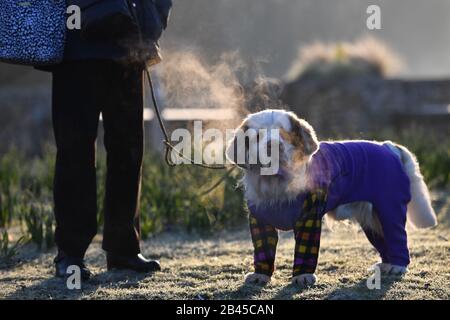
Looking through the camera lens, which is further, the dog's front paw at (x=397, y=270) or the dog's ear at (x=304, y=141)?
the dog's front paw at (x=397, y=270)

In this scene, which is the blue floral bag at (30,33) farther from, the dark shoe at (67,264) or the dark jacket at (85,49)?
the dark shoe at (67,264)

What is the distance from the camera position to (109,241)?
173 inches

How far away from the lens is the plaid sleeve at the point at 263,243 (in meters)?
4.01

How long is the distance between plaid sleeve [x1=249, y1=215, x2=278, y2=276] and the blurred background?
1.37m

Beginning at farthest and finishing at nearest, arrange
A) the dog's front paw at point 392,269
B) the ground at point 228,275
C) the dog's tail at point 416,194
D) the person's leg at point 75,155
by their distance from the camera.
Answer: the dog's tail at point 416,194 → the dog's front paw at point 392,269 → the person's leg at point 75,155 → the ground at point 228,275

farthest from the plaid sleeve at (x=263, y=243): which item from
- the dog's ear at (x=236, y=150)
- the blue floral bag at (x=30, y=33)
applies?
the blue floral bag at (x=30, y=33)

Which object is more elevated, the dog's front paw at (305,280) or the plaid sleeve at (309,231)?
the plaid sleeve at (309,231)

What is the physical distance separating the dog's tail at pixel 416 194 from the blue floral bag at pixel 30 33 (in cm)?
178

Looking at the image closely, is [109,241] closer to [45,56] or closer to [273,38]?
→ [45,56]

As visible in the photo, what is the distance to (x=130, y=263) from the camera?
14.5 ft

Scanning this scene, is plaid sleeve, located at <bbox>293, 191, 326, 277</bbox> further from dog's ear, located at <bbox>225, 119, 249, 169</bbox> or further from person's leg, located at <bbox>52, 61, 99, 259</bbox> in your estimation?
person's leg, located at <bbox>52, 61, 99, 259</bbox>

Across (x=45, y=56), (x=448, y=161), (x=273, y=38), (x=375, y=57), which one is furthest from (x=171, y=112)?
(x=273, y=38)

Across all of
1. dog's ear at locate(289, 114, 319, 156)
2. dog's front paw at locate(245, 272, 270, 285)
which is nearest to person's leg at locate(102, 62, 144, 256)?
dog's front paw at locate(245, 272, 270, 285)
